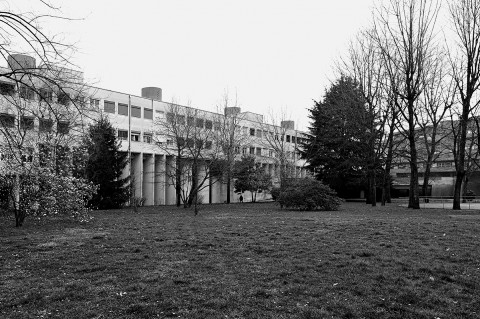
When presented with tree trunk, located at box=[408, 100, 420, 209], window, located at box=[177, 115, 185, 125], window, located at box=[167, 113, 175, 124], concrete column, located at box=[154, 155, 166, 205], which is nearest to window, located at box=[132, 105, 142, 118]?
concrete column, located at box=[154, 155, 166, 205]

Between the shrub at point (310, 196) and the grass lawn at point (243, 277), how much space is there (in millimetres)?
16864

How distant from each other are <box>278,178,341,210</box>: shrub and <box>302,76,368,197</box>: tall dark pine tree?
712cm

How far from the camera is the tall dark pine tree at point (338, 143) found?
3612 cm

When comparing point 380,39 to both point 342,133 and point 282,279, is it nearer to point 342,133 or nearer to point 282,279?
point 342,133

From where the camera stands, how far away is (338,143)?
45781mm

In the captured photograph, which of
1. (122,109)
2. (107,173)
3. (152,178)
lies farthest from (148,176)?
(107,173)

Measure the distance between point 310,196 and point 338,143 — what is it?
1805cm

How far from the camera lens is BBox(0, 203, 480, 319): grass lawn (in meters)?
5.55

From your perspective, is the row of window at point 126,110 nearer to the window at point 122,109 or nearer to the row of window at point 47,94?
the window at point 122,109

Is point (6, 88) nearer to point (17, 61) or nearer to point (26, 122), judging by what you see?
point (26, 122)

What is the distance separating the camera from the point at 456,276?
7215mm

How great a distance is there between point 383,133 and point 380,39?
28.8ft

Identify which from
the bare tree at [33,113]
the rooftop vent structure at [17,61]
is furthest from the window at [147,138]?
the rooftop vent structure at [17,61]

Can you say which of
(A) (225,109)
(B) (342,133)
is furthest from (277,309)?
(A) (225,109)
